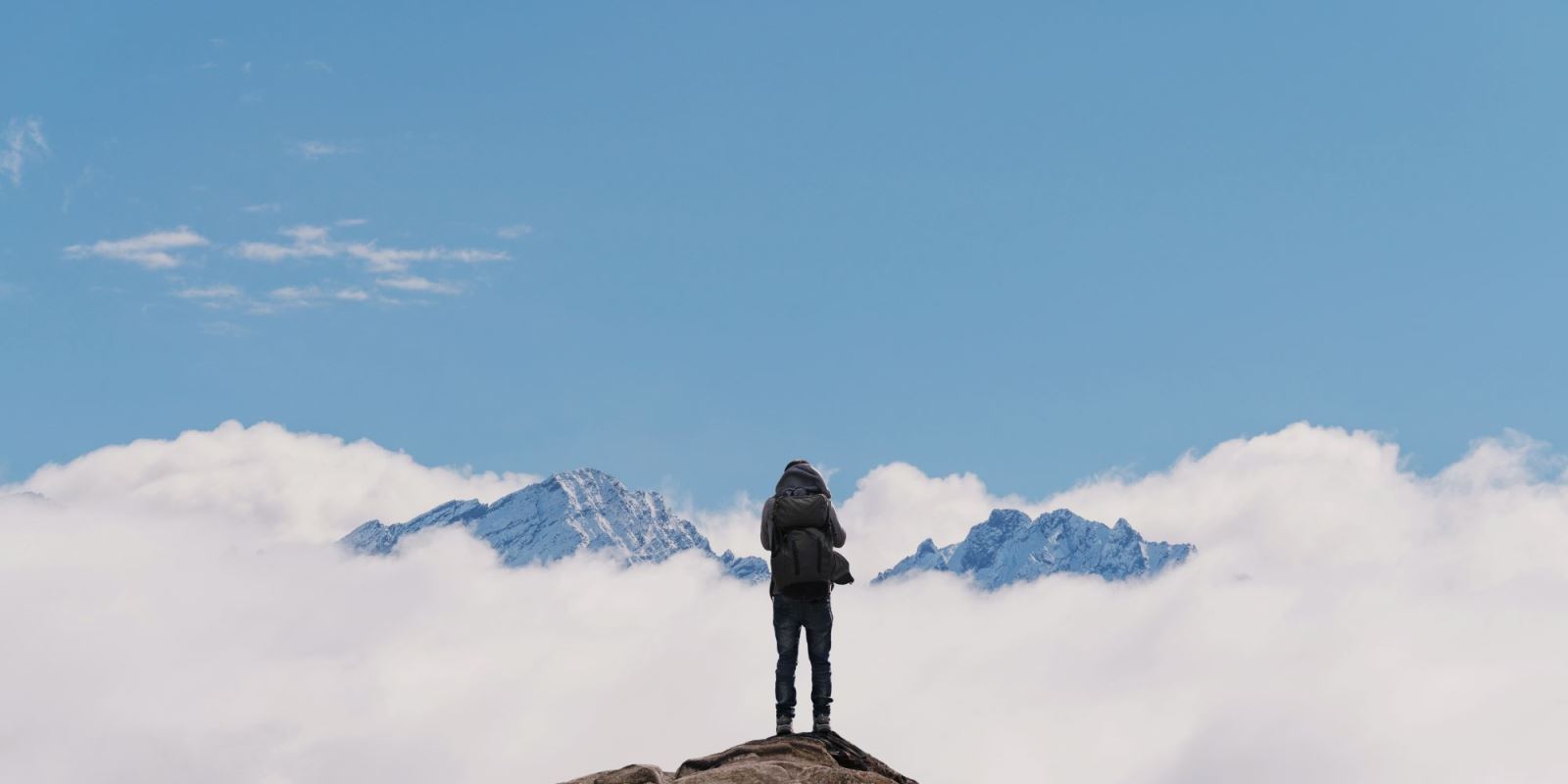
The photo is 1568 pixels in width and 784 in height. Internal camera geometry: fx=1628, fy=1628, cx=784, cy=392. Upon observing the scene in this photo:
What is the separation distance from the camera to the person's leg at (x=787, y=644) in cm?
2516

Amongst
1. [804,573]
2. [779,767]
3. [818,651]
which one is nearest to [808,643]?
[818,651]

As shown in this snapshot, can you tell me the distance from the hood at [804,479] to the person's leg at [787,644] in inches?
67.9

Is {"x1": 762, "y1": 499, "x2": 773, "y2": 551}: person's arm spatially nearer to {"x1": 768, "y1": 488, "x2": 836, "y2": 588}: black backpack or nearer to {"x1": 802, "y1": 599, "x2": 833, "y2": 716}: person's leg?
{"x1": 768, "y1": 488, "x2": 836, "y2": 588}: black backpack

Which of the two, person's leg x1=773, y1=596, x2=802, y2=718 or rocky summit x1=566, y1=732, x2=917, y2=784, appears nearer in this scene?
rocky summit x1=566, y1=732, x2=917, y2=784

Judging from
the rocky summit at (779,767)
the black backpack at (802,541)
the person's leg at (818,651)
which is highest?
the black backpack at (802,541)

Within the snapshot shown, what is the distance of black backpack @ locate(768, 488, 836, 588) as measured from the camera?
81.1 ft

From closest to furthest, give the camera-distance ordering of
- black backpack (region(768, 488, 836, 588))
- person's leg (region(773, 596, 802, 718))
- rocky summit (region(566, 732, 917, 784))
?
rocky summit (region(566, 732, 917, 784)) < black backpack (region(768, 488, 836, 588)) < person's leg (region(773, 596, 802, 718))

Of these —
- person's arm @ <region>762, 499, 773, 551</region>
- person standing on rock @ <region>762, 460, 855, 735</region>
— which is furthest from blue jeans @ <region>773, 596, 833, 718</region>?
person's arm @ <region>762, 499, 773, 551</region>

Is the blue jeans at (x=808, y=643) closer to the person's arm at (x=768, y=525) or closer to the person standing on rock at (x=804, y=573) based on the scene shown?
the person standing on rock at (x=804, y=573)

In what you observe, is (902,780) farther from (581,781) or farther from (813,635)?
(581,781)

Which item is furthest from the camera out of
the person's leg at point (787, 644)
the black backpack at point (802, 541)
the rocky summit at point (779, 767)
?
the person's leg at point (787, 644)

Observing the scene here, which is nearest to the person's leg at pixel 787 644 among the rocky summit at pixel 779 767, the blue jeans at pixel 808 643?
the blue jeans at pixel 808 643

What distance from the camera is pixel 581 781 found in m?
23.6

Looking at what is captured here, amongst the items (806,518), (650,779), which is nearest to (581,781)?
(650,779)
